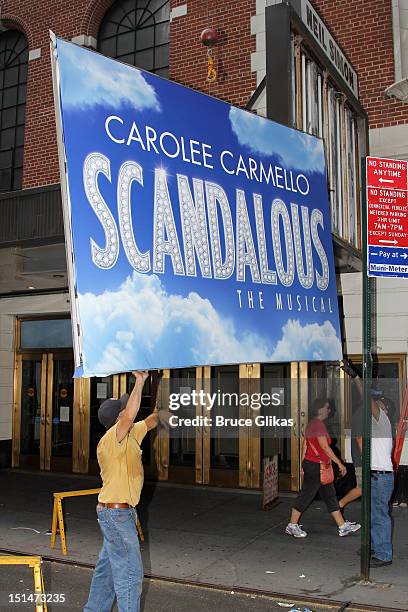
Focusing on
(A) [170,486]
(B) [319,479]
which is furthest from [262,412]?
(B) [319,479]

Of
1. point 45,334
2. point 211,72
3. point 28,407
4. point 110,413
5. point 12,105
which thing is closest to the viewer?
point 110,413

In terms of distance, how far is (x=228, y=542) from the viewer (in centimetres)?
800

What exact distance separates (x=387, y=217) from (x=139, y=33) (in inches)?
362

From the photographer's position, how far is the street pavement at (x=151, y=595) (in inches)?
227

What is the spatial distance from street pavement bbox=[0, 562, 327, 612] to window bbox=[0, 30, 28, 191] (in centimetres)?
990

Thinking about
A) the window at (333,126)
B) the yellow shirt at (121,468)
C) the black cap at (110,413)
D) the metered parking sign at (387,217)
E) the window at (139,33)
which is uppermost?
the window at (139,33)

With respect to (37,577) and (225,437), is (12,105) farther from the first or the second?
(37,577)

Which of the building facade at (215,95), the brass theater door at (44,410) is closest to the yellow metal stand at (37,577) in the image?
the building facade at (215,95)

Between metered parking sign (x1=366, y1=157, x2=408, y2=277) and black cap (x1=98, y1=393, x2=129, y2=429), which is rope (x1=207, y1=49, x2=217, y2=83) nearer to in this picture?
metered parking sign (x1=366, y1=157, x2=408, y2=277)

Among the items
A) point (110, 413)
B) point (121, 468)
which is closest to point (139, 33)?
point (110, 413)

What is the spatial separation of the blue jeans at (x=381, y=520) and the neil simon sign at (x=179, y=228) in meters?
1.69

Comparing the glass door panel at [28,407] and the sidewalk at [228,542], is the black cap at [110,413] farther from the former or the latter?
the glass door panel at [28,407]

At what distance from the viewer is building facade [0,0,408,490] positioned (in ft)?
26.3

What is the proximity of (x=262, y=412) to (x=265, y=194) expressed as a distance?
6165 mm
